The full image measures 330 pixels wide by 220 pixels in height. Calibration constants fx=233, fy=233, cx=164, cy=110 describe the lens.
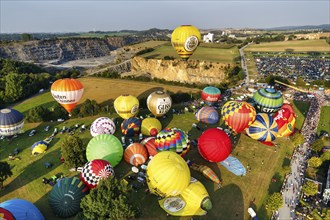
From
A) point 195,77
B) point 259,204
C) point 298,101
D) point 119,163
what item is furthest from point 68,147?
point 195,77

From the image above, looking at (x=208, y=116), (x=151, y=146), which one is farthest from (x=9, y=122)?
(x=208, y=116)

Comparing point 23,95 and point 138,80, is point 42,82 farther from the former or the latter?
point 138,80

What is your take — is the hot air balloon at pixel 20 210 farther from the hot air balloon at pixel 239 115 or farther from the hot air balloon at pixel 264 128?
the hot air balloon at pixel 264 128

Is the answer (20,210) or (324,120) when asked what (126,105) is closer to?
(20,210)

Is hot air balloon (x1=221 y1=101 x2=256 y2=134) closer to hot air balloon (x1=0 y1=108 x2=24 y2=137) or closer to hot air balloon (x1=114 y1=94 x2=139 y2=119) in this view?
hot air balloon (x1=114 y1=94 x2=139 y2=119)

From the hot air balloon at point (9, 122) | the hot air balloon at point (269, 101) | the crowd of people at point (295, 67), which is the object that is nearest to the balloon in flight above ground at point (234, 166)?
the hot air balloon at point (269, 101)

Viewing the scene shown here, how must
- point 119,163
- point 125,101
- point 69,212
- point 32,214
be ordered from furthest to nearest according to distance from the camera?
point 125,101
point 119,163
point 69,212
point 32,214
